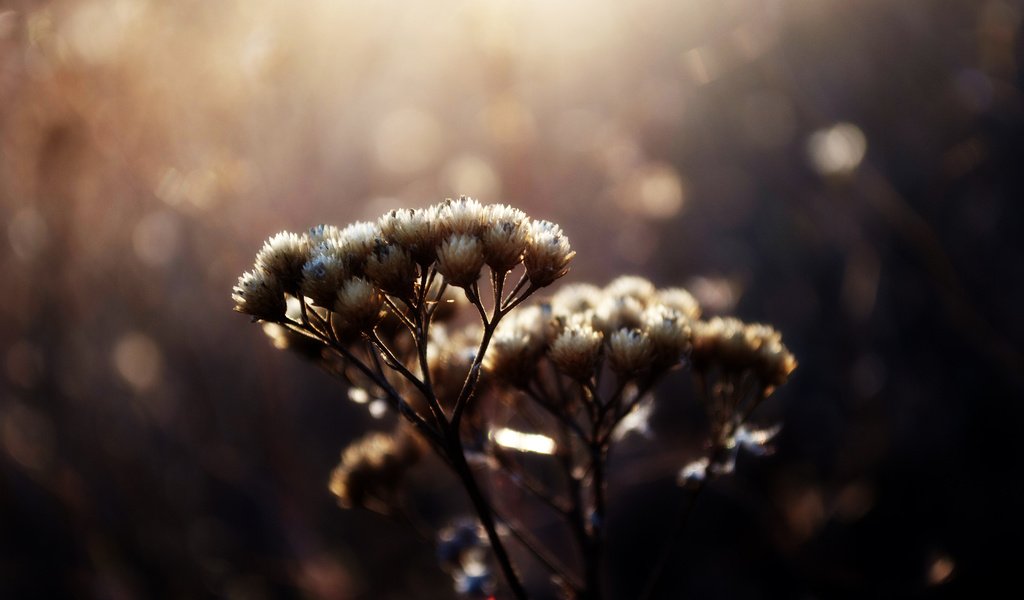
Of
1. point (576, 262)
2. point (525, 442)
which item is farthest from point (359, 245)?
point (576, 262)

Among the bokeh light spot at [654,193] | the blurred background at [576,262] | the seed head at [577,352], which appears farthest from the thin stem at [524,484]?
the bokeh light spot at [654,193]

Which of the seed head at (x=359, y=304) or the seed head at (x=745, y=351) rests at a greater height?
the seed head at (x=745, y=351)

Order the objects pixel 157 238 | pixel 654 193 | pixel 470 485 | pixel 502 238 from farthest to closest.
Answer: pixel 157 238 < pixel 654 193 < pixel 502 238 < pixel 470 485

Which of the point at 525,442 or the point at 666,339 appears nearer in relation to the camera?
the point at 666,339

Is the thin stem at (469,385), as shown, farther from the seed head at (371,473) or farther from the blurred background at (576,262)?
the blurred background at (576,262)

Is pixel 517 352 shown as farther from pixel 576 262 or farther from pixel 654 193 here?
pixel 576 262

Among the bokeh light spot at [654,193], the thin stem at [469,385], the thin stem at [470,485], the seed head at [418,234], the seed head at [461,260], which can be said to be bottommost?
the thin stem at [470,485]
